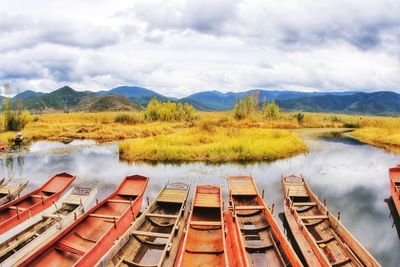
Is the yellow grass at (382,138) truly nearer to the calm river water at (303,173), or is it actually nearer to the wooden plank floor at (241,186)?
the calm river water at (303,173)

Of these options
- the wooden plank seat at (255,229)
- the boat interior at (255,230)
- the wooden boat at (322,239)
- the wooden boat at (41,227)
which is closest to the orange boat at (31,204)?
the wooden boat at (41,227)

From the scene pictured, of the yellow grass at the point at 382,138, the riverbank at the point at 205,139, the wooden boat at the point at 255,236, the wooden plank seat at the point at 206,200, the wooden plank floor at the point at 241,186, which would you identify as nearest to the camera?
the wooden boat at the point at 255,236

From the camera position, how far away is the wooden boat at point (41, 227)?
9.52 meters

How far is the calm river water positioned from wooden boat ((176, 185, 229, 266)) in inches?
147

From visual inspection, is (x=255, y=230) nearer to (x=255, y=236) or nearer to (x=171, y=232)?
(x=255, y=236)

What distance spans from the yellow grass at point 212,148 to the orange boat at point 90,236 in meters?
10.9

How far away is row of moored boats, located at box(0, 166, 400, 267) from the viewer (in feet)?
28.3

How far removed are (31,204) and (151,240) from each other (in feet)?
22.3

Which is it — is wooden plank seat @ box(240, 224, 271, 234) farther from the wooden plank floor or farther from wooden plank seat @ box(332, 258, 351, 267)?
the wooden plank floor

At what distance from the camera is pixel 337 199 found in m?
16.0

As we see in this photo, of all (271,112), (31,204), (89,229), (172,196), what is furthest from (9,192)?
(271,112)

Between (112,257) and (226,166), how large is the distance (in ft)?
51.3

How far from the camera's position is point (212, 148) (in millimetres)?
25969

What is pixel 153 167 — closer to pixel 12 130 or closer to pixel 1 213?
pixel 1 213
